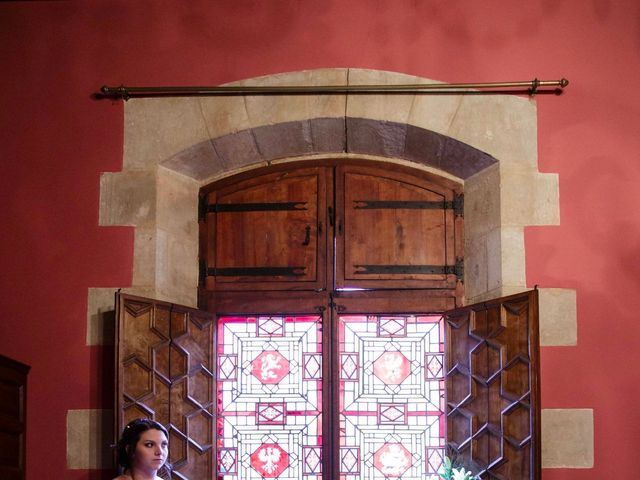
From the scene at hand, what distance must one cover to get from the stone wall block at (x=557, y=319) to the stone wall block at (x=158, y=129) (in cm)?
174

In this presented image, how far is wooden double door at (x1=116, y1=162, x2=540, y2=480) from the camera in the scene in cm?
452

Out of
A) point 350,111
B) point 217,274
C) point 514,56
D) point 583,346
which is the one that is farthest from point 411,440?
point 514,56

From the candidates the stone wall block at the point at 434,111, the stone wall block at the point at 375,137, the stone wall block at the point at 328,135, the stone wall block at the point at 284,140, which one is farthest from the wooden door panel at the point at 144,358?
the stone wall block at the point at 434,111

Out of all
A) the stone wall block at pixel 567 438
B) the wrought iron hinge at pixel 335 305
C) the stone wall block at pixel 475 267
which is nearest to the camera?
the stone wall block at pixel 567 438

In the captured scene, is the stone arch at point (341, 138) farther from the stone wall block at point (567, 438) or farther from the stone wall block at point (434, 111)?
the stone wall block at point (567, 438)

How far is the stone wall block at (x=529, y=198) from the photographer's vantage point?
4.38 meters

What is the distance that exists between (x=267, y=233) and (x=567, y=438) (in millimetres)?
1695

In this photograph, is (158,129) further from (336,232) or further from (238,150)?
(336,232)

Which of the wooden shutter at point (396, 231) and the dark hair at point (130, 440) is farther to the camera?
the wooden shutter at point (396, 231)

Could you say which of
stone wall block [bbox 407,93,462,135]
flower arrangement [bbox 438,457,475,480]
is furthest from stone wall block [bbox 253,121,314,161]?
flower arrangement [bbox 438,457,475,480]

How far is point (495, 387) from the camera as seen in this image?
4172 mm

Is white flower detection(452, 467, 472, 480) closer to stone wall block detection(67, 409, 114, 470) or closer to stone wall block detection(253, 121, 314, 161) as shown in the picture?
stone wall block detection(67, 409, 114, 470)

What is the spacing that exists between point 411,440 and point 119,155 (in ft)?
6.33

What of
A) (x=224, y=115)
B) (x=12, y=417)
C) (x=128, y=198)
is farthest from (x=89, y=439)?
(x=224, y=115)
